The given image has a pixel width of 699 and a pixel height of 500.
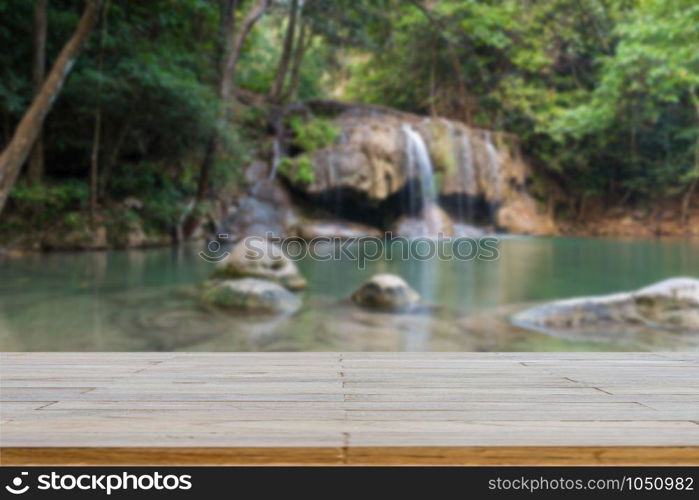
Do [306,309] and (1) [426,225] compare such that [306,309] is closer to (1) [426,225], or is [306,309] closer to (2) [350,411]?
(2) [350,411]

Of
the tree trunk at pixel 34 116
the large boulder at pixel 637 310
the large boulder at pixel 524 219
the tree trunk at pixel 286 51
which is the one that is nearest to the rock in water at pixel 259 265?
the large boulder at pixel 637 310

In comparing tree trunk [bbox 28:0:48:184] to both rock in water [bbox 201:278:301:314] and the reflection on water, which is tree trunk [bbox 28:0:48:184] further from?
rock in water [bbox 201:278:301:314]

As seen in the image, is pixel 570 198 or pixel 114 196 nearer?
pixel 114 196

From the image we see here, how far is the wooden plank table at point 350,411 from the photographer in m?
1.10

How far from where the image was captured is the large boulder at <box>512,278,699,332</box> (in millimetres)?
5359

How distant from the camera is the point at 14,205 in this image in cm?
1207

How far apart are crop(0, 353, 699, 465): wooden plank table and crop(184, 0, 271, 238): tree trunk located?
12.1 m

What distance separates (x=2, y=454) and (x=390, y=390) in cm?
91

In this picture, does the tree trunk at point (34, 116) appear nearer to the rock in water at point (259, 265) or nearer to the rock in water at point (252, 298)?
the rock in water at point (259, 265)

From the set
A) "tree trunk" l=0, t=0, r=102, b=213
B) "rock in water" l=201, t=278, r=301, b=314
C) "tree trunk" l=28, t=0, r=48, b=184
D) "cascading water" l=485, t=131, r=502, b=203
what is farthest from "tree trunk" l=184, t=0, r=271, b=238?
"cascading water" l=485, t=131, r=502, b=203

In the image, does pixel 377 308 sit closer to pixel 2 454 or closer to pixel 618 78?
pixel 2 454

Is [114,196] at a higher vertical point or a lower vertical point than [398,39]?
lower

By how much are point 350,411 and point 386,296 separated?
520 cm

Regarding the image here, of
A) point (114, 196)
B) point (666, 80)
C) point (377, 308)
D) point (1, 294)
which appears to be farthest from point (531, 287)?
point (666, 80)
